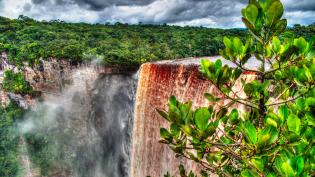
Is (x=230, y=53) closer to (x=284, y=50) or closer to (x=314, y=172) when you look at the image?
(x=284, y=50)

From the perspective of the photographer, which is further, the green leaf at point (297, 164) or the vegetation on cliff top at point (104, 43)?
the vegetation on cliff top at point (104, 43)

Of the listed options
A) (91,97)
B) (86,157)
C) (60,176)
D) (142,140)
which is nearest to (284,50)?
(142,140)

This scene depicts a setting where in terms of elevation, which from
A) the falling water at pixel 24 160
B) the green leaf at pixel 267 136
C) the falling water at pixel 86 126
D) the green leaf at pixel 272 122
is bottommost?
the falling water at pixel 24 160

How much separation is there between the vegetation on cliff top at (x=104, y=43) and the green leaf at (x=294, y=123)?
7.18 m

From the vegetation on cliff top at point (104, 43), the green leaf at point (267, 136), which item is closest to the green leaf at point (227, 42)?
the green leaf at point (267, 136)

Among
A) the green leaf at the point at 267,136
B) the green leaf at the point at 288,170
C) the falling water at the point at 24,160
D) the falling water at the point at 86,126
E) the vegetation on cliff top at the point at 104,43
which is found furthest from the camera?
the falling water at the point at 24,160

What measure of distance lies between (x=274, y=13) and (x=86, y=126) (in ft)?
38.8

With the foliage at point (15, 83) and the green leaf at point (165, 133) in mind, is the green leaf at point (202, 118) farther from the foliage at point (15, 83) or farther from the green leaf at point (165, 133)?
the foliage at point (15, 83)

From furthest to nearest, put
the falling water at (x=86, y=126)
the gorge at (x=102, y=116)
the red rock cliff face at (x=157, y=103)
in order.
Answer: the falling water at (x=86, y=126) < the gorge at (x=102, y=116) < the red rock cliff face at (x=157, y=103)

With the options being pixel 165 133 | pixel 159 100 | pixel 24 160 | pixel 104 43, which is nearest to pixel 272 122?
pixel 165 133

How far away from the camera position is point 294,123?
0.99m

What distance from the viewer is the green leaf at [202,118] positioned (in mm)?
1025

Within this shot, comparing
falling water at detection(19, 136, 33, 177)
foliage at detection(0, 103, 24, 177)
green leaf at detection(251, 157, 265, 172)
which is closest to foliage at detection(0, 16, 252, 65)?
foliage at detection(0, 103, 24, 177)

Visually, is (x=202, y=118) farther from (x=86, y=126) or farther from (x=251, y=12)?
(x=86, y=126)
